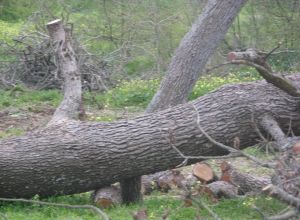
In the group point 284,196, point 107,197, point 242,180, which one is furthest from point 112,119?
point 284,196

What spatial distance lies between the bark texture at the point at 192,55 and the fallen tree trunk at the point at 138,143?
1.95 meters

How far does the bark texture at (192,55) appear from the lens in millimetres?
8608

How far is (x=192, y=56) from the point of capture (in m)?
8.62

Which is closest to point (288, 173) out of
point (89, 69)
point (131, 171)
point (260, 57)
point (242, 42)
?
point (260, 57)

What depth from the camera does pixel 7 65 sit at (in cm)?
1300

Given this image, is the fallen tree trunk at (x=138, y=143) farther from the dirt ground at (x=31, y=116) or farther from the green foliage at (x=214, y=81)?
the green foliage at (x=214, y=81)

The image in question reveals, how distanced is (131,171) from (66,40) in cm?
201

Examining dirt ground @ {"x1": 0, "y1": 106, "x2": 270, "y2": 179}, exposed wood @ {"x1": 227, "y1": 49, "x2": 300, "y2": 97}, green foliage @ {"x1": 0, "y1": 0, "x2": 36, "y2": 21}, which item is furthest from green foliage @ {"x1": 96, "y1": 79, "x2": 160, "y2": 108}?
green foliage @ {"x1": 0, "y1": 0, "x2": 36, "y2": 21}

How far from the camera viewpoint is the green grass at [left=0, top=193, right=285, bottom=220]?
20.8 feet

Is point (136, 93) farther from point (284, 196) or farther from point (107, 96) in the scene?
point (284, 196)

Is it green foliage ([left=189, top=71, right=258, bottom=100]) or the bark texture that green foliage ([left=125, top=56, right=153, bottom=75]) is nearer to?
green foliage ([left=189, top=71, right=258, bottom=100])

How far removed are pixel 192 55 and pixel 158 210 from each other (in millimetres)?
2552

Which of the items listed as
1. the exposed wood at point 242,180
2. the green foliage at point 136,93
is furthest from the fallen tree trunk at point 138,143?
the green foliage at point 136,93

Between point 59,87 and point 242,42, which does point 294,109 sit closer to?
point 59,87
